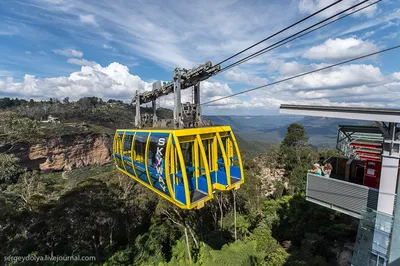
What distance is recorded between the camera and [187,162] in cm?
606

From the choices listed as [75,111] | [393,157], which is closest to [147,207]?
[393,157]

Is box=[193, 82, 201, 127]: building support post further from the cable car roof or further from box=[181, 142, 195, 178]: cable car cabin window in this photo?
the cable car roof

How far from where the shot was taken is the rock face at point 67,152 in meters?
49.9

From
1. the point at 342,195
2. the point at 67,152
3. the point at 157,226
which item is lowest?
the point at 67,152

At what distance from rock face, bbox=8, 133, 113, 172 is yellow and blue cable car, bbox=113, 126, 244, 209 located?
55.3 meters

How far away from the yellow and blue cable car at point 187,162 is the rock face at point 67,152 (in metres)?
55.3

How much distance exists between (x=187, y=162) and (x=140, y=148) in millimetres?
1957

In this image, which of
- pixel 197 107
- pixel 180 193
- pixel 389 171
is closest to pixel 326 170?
pixel 389 171

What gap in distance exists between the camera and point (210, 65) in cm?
654

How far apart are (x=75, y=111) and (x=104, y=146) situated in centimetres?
1818

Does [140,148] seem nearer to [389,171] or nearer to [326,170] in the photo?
[326,170]

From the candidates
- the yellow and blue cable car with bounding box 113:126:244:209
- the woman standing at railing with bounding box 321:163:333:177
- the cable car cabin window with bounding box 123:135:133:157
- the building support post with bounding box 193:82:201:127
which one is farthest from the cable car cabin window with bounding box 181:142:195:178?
the woman standing at railing with bounding box 321:163:333:177

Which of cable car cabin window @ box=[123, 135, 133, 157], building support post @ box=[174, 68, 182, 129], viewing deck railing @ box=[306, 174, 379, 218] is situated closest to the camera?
viewing deck railing @ box=[306, 174, 379, 218]

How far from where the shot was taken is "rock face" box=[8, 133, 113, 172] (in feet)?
164
